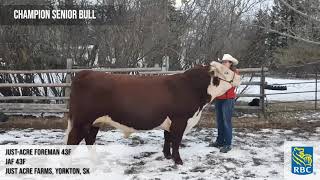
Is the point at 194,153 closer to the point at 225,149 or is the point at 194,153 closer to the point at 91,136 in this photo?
the point at 225,149

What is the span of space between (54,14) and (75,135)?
21.1 feet

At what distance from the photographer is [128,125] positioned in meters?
5.88

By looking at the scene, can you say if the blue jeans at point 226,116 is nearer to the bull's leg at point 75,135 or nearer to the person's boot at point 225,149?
the person's boot at point 225,149

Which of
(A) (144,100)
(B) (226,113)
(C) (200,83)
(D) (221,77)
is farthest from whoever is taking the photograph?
(B) (226,113)

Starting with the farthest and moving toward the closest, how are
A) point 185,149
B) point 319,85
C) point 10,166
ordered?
point 319,85, point 185,149, point 10,166

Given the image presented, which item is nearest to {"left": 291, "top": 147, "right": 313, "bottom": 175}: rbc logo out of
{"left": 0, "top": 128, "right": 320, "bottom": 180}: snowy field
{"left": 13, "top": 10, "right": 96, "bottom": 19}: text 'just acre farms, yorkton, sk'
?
{"left": 0, "top": 128, "right": 320, "bottom": 180}: snowy field

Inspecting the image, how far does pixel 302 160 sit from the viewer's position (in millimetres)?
6000

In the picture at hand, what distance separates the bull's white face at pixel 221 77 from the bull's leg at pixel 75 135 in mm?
1832

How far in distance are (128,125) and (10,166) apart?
1599 mm

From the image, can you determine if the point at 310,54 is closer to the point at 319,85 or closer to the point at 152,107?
the point at 319,85

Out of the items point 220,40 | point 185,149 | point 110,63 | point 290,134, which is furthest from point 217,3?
point 185,149

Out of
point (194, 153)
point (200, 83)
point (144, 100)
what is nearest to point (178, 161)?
point (194, 153)

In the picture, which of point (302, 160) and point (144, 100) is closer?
point (144, 100)

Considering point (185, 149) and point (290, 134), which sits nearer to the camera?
point (185, 149)
